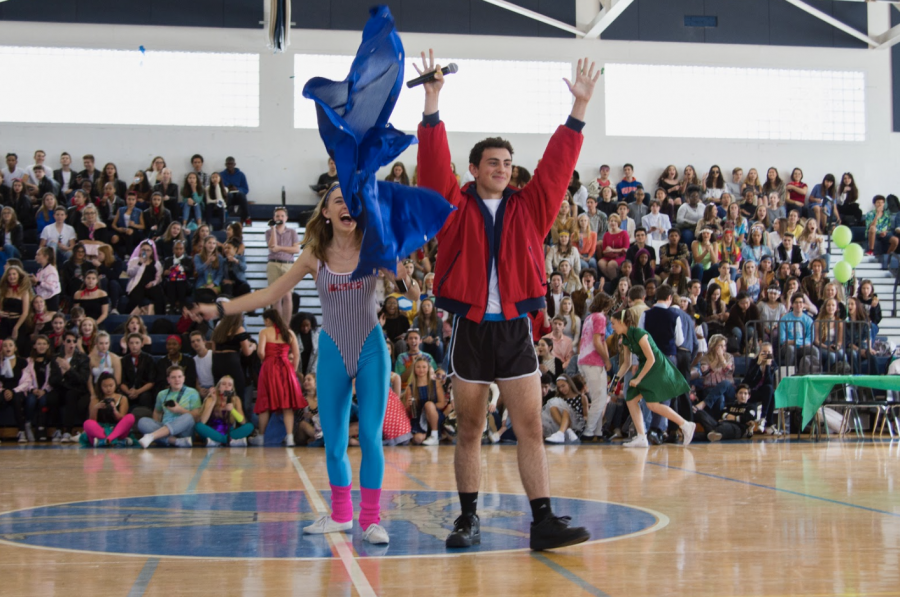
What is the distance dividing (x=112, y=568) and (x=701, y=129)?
18909 millimetres

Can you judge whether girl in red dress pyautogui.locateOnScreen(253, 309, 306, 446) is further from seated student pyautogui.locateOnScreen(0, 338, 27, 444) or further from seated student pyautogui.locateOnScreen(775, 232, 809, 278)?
seated student pyautogui.locateOnScreen(775, 232, 809, 278)

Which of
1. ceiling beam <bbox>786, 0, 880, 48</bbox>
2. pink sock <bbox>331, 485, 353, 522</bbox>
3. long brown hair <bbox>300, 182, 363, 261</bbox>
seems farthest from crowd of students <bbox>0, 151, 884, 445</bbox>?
ceiling beam <bbox>786, 0, 880, 48</bbox>

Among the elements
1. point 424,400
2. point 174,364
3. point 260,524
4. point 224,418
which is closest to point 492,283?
point 260,524

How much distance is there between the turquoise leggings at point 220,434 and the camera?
11.1 meters

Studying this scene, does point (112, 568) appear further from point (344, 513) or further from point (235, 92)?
point (235, 92)

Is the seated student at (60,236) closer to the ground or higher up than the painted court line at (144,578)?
higher up

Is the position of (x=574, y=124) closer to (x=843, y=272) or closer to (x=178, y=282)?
(x=178, y=282)

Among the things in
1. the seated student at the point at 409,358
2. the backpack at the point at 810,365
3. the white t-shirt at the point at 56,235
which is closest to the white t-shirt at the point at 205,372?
the seated student at the point at 409,358

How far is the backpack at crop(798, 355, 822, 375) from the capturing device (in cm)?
1227

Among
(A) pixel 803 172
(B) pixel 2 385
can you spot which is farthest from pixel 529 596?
(A) pixel 803 172

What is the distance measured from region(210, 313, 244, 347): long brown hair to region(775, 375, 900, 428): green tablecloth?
21.8 ft

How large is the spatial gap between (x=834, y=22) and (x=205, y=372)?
16024 millimetres

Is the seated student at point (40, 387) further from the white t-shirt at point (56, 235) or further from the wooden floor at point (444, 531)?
the wooden floor at point (444, 531)

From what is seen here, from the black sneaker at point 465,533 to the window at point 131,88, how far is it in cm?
1635
